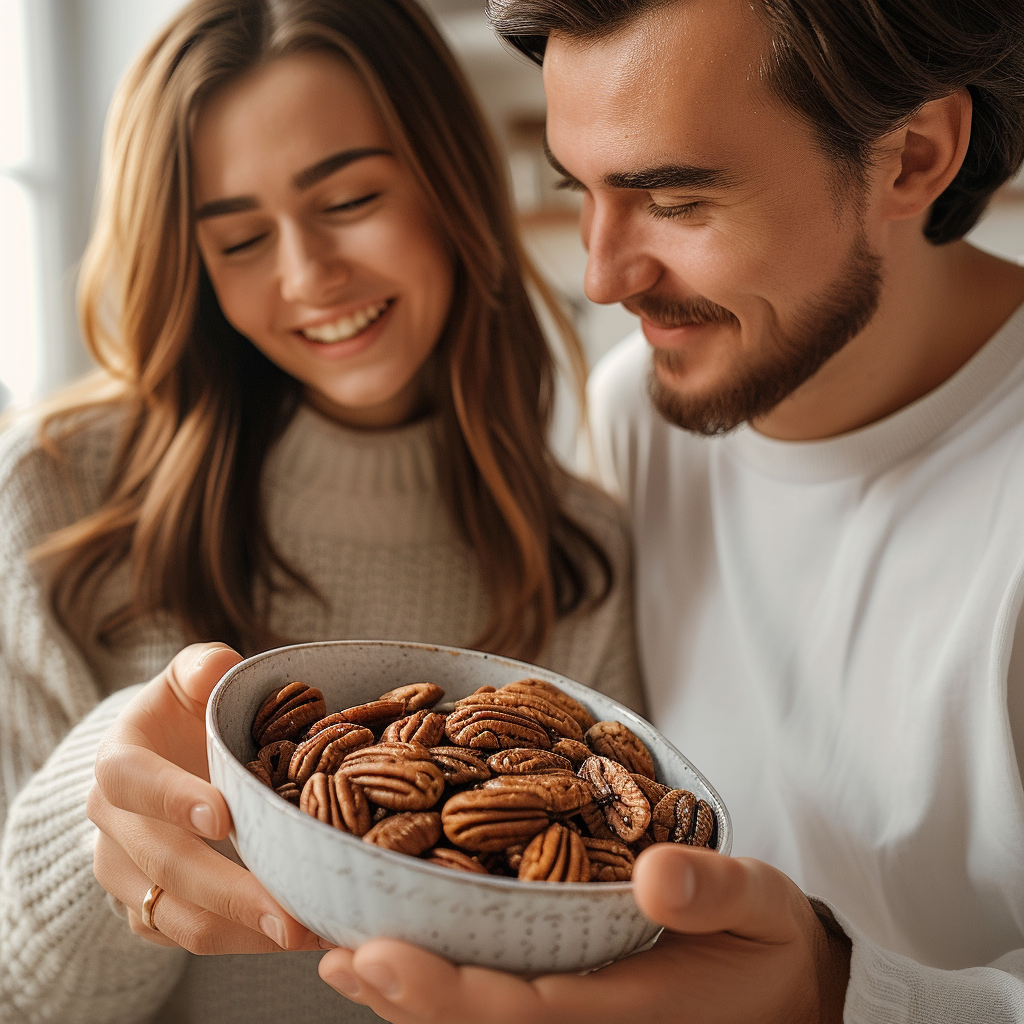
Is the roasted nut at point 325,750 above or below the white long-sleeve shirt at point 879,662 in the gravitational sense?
above

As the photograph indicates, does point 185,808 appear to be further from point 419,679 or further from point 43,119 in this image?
point 43,119

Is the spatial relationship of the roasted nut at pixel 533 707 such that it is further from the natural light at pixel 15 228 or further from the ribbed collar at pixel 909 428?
the natural light at pixel 15 228

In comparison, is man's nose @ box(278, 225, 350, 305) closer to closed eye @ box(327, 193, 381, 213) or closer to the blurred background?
closed eye @ box(327, 193, 381, 213)

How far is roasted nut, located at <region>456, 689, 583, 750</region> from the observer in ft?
2.22

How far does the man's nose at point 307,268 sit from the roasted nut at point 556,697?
1.94 feet

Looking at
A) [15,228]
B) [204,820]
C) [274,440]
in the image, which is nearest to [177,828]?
[204,820]

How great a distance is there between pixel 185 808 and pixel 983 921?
786mm

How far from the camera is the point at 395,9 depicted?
1.20 metres

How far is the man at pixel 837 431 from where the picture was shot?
86cm

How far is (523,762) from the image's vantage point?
0.61m

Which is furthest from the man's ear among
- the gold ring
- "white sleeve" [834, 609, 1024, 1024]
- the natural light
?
the natural light

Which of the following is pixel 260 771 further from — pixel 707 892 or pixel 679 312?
pixel 679 312

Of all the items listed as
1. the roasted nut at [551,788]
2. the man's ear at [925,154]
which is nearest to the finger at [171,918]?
the roasted nut at [551,788]

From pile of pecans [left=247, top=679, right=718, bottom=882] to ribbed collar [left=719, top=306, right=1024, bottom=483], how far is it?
1.88 ft
